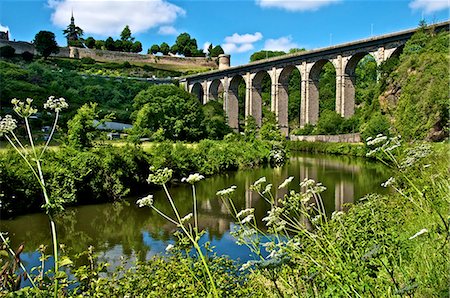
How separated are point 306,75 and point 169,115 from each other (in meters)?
15.8

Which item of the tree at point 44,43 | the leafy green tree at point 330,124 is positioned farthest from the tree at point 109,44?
the leafy green tree at point 330,124

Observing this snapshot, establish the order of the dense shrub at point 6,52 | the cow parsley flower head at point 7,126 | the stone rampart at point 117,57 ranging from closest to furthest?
the cow parsley flower head at point 7,126, the dense shrub at point 6,52, the stone rampart at point 117,57

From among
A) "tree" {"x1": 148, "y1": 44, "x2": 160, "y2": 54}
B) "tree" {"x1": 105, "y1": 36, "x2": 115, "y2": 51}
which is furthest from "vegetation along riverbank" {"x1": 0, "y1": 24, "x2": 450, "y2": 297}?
"tree" {"x1": 148, "y1": 44, "x2": 160, "y2": 54}

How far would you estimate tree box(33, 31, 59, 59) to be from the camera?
186ft

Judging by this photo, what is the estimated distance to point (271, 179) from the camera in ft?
57.3

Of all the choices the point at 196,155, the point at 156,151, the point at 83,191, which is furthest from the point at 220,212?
the point at 196,155

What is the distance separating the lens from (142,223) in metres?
10.9

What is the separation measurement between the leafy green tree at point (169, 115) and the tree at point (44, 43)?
3289 cm

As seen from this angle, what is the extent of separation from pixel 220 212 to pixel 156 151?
5.62 meters

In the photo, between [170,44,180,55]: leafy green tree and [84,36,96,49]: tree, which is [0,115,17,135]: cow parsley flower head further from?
[170,44,180,55]: leafy green tree

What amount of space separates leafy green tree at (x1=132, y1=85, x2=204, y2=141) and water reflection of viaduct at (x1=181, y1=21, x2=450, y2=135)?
12.6 m

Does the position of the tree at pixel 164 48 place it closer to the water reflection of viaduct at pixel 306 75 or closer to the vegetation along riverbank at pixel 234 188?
the water reflection of viaduct at pixel 306 75

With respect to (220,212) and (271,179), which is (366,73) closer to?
(271,179)

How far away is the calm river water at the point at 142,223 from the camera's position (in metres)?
8.57
